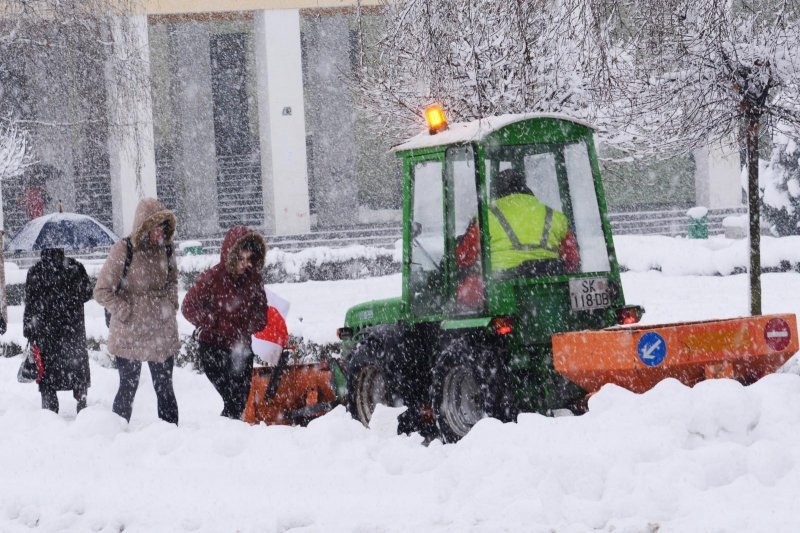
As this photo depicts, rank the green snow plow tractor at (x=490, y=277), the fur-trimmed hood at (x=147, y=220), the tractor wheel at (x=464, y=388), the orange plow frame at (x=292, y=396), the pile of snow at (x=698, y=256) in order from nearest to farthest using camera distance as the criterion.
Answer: the tractor wheel at (x=464, y=388)
the green snow plow tractor at (x=490, y=277)
the fur-trimmed hood at (x=147, y=220)
the orange plow frame at (x=292, y=396)
the pile of snow at (x=698, y=256)

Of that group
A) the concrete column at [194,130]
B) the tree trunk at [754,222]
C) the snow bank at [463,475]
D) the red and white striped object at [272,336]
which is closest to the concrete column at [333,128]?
the concrete column at [194,130]

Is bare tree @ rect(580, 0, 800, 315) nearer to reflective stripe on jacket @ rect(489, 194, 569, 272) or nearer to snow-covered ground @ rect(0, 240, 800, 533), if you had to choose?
reflective stripe on jacket @ rect(489, 194, 569, 272)

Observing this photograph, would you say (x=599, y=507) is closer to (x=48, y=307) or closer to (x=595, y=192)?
(x=595, y=192)

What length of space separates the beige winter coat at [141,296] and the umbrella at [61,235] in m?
6.77

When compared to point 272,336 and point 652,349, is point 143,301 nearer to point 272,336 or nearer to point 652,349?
point 272,336

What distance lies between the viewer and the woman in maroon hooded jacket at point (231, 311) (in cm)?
776

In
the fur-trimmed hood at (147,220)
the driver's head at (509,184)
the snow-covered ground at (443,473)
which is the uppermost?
the driver's head at (509,184)

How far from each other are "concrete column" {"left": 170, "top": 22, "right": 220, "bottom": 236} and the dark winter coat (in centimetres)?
2816

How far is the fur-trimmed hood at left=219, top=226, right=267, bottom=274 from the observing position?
771cm

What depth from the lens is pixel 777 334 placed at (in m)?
6.47

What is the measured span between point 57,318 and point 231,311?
2.02 metres

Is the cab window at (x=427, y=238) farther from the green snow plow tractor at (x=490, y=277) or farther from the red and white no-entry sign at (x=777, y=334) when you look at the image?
the red and white no-entry sign at (x=777, y=334)

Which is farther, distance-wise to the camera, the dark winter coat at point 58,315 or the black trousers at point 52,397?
the black trousers at point 52,397

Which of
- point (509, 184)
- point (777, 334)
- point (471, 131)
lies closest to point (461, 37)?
point (471, 131)
